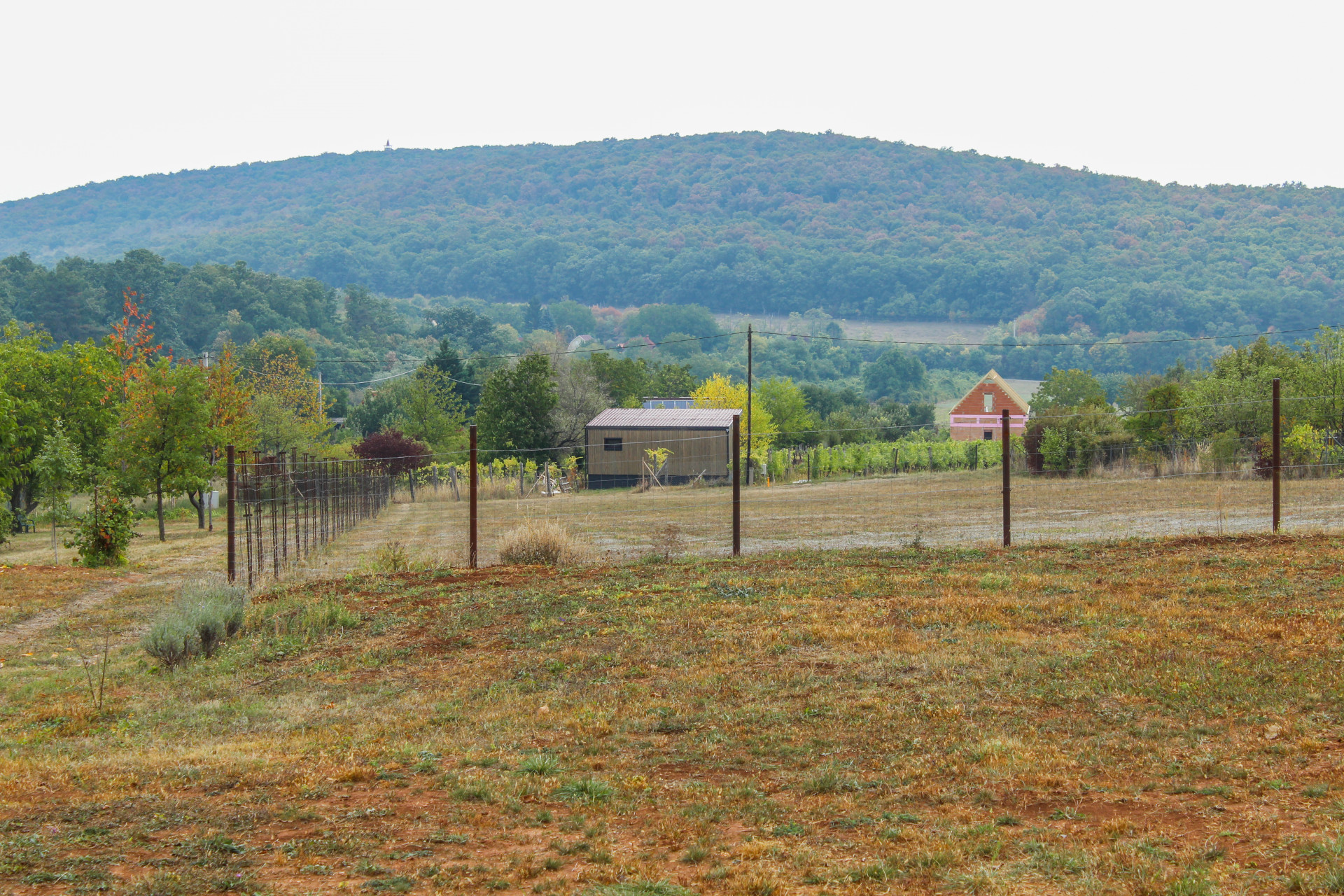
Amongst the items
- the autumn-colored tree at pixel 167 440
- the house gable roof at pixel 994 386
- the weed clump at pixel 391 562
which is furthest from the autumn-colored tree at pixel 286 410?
the house gable roof at pixel 994 386

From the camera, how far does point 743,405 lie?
68.4 m

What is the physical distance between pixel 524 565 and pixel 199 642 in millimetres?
5381

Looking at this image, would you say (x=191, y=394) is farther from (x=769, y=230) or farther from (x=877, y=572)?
(x=769, y=230)

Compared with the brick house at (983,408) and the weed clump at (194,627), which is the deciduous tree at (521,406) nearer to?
the brick house at (983,408)

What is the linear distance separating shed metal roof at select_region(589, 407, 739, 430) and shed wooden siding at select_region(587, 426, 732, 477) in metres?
0.23

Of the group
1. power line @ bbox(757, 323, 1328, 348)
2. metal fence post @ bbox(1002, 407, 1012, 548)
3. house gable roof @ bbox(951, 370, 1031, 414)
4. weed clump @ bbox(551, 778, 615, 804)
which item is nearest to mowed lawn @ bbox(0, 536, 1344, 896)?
weed clump @ bbox(551, 778, 615, 804)

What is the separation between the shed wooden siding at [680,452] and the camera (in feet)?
166

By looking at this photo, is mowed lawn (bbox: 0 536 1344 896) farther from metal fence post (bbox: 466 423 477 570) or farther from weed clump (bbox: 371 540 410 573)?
weed clump (bbox: 371 540 410 573)

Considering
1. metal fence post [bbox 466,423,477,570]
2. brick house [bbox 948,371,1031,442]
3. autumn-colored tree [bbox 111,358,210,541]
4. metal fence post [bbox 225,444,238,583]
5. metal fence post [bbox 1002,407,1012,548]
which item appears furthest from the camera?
brick house [bbox 948,371,1031,442]

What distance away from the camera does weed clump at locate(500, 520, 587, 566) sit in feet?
49.9

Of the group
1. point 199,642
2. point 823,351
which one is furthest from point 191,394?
point 823,351

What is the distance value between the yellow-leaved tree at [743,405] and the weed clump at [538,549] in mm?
37812

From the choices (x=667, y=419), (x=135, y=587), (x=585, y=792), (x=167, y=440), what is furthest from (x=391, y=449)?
(x=585, y=792)

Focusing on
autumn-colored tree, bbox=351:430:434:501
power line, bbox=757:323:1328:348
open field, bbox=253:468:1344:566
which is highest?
power line, bbox=757:323:1328:348
